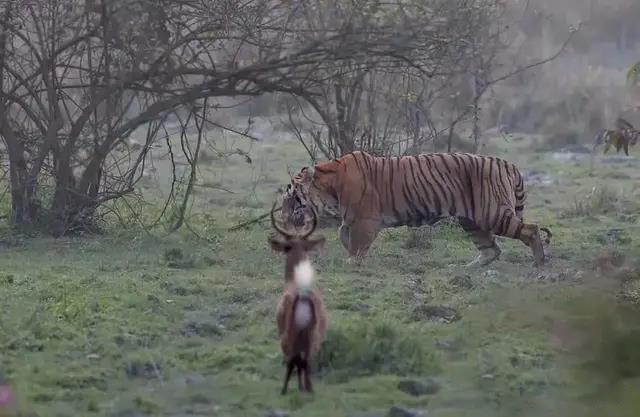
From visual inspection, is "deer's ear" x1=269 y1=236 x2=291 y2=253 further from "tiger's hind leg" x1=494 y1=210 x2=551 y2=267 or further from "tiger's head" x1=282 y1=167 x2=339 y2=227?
"tiger's hind leg" x1=494 y1=210 x2=551 y2=267

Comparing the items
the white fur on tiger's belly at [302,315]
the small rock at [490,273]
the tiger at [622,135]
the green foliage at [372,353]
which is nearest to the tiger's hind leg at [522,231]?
the small rock at [490,273]

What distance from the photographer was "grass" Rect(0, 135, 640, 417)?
3965 millimetres

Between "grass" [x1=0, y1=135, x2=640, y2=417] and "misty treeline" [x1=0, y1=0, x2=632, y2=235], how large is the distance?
774mm

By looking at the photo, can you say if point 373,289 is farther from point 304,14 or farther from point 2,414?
point 2,414

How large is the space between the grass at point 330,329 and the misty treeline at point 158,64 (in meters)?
0.77

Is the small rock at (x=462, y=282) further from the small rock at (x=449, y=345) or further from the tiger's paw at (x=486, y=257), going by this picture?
the small rock at (x=449, y=345)

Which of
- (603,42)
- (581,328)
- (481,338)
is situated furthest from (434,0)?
(603,42)

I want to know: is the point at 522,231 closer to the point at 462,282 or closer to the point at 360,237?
the point at 360,237

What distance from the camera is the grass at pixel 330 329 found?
13.0ft

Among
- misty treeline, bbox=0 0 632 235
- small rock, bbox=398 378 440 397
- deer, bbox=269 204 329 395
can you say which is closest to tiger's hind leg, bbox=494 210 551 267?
misty treeline, bbox=0 0 632 235

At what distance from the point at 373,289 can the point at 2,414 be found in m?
6.66

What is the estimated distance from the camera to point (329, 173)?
38.6ft

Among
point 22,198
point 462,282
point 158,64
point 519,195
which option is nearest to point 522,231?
point 519,195

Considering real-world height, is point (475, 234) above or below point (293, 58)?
below
